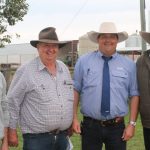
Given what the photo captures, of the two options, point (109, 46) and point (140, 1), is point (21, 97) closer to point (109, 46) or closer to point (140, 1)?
point (109, 46)

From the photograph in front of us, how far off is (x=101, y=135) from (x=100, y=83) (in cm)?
57

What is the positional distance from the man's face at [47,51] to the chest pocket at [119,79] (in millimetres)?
719

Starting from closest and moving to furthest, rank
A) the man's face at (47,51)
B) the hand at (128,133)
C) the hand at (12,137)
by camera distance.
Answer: the hand at (12,137)
the man's face at (47,51)
the hand at (128,133)

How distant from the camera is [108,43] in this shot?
18.8 feet

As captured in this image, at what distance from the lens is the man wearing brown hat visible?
5.25 meters

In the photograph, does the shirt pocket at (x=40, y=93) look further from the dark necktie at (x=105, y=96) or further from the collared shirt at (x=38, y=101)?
the dark necktie at (x=105, y=96)

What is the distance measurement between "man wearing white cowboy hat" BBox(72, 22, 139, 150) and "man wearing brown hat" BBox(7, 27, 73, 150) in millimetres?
334

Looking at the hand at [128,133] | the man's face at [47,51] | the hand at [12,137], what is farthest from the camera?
the hand at [128,133]

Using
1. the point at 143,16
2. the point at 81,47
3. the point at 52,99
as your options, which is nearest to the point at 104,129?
the point at 52,99

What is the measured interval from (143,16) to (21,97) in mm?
9984

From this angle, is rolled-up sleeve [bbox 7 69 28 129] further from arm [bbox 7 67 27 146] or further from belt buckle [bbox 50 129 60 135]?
belt buckle [bbox 50 129 60 135]

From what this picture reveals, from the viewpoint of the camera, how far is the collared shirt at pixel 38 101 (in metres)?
5.24

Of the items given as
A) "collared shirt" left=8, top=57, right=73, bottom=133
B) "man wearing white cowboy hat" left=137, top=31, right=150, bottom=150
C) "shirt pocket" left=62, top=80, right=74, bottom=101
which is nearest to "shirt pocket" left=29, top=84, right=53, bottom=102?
"collared shirt" left=8, top=57, right=73, bottom=133

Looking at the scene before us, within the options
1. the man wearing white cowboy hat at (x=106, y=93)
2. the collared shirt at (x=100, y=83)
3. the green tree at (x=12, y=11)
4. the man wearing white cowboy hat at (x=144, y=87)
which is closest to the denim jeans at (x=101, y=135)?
the man wearing white cowboy hat at (x=106, y=93)
